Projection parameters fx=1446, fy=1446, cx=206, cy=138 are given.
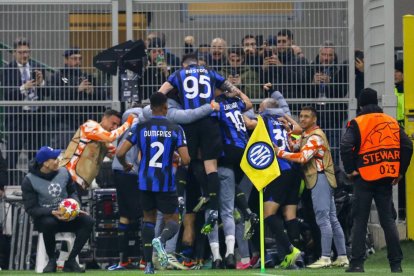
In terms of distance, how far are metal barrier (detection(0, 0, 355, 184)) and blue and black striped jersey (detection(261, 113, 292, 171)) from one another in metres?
1.53

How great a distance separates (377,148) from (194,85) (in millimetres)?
3204

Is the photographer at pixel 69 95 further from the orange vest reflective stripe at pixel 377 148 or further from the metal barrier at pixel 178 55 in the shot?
the orange vest reflective stripe at pixel 377 148

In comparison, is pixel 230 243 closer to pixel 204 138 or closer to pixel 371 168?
pixel 204 138

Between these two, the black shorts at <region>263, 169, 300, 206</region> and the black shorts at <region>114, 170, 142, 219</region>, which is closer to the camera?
the black shorts at <region>263, 169, 300, 206</region>

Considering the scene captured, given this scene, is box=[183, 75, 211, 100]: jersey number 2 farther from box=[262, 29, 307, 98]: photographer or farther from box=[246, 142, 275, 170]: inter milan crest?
box=[246, 142, 275, 170]: inter milan crest

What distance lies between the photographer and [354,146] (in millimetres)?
17219

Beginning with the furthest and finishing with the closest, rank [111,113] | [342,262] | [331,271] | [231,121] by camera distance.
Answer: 1. [111,113]
2. [342,262]
3. [231,121]
4. [331,271]

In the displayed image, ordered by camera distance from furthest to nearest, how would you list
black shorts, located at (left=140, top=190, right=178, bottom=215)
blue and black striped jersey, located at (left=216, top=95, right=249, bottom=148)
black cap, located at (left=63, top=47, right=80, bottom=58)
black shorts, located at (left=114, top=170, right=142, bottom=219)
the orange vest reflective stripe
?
1. black cap, located at (left=63, top=47, right=80, bottom=58)
2. black shorts, located at (left=114, top=170, right=142, bottom=219)
3. blue and black striped jersey, located at (left=216, top=95, right=249, bottom=148)
4. black shorts, located at (left=140, top=190, right=178, bottom=215)
5. the orange vest reflective stripe

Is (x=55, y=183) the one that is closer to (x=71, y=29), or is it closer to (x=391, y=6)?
(x=71, y=29)

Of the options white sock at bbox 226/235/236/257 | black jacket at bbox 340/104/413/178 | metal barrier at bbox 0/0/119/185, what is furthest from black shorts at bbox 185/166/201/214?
black jacket at bbox 340/104/413/178

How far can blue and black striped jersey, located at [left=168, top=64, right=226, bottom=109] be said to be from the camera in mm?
19328

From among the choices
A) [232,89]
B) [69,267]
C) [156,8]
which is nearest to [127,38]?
[156,8]

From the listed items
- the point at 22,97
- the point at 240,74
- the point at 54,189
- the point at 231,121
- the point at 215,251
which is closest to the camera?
the point at 54,189

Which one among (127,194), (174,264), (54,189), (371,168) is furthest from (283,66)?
(371,168)
